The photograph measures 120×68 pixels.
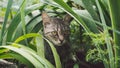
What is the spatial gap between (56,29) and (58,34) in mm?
32

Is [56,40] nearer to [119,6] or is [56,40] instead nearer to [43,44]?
[43,44]

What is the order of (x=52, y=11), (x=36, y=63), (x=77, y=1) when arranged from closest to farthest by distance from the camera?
(x=36, y=63)
(x=77, y=1)
(x=52, y=11)

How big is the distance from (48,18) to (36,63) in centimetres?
27

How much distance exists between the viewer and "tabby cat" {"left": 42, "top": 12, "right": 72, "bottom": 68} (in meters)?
1.10

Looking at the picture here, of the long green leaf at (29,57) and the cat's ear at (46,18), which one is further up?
the cat's ear at (46,18)

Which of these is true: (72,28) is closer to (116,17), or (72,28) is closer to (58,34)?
(58,34)

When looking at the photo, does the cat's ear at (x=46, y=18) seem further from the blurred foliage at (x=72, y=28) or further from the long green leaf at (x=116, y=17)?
the long green leaf at (x=116, y=17)

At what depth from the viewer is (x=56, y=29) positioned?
1.13 metres

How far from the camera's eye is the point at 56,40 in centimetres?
110

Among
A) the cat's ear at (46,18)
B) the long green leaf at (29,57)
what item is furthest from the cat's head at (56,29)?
the long green leaf at (29,57)

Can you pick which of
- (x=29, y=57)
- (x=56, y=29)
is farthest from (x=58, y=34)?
(x=29, y=57)

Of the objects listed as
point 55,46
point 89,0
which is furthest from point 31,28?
point 89,0

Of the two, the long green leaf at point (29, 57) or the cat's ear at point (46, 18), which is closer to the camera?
the long green leaf at point (29, 57)

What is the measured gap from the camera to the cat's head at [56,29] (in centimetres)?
110
